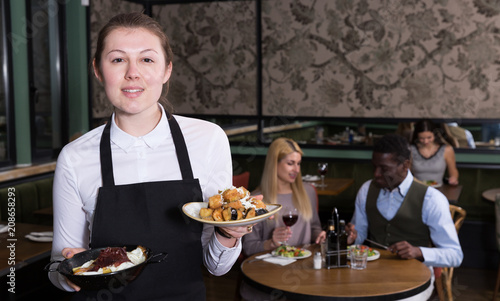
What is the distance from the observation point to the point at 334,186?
201 inches

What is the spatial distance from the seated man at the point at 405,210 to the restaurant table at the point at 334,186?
72.0 inches

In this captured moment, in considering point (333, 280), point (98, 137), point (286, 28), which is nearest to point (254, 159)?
point (286, 28)

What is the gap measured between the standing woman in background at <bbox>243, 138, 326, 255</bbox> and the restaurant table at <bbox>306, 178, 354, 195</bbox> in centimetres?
132

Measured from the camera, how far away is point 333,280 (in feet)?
7.72

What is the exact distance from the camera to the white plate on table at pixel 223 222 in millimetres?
1222

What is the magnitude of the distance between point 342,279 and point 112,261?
130 cm

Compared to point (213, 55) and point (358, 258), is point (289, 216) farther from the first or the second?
point (213, 55)

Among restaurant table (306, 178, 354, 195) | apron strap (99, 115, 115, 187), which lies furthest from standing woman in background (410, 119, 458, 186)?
apron strap (99, 115, 115, 187)

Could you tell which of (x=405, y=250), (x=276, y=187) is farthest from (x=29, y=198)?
(x=405, y=250)

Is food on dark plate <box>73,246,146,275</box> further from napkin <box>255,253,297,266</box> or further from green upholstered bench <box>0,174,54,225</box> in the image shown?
green upholstered bench <box>0,174,54,225</box>

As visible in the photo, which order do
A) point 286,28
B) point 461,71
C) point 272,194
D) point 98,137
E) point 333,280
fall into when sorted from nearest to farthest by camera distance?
1. point 98,137
2. point 333,280
3. point 272,194
4. point 461,71
5. point 286,28

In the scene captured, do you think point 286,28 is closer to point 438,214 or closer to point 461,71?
point 461,71

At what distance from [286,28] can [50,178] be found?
2922mm

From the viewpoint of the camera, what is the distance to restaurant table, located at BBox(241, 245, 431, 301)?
219 centimetres
